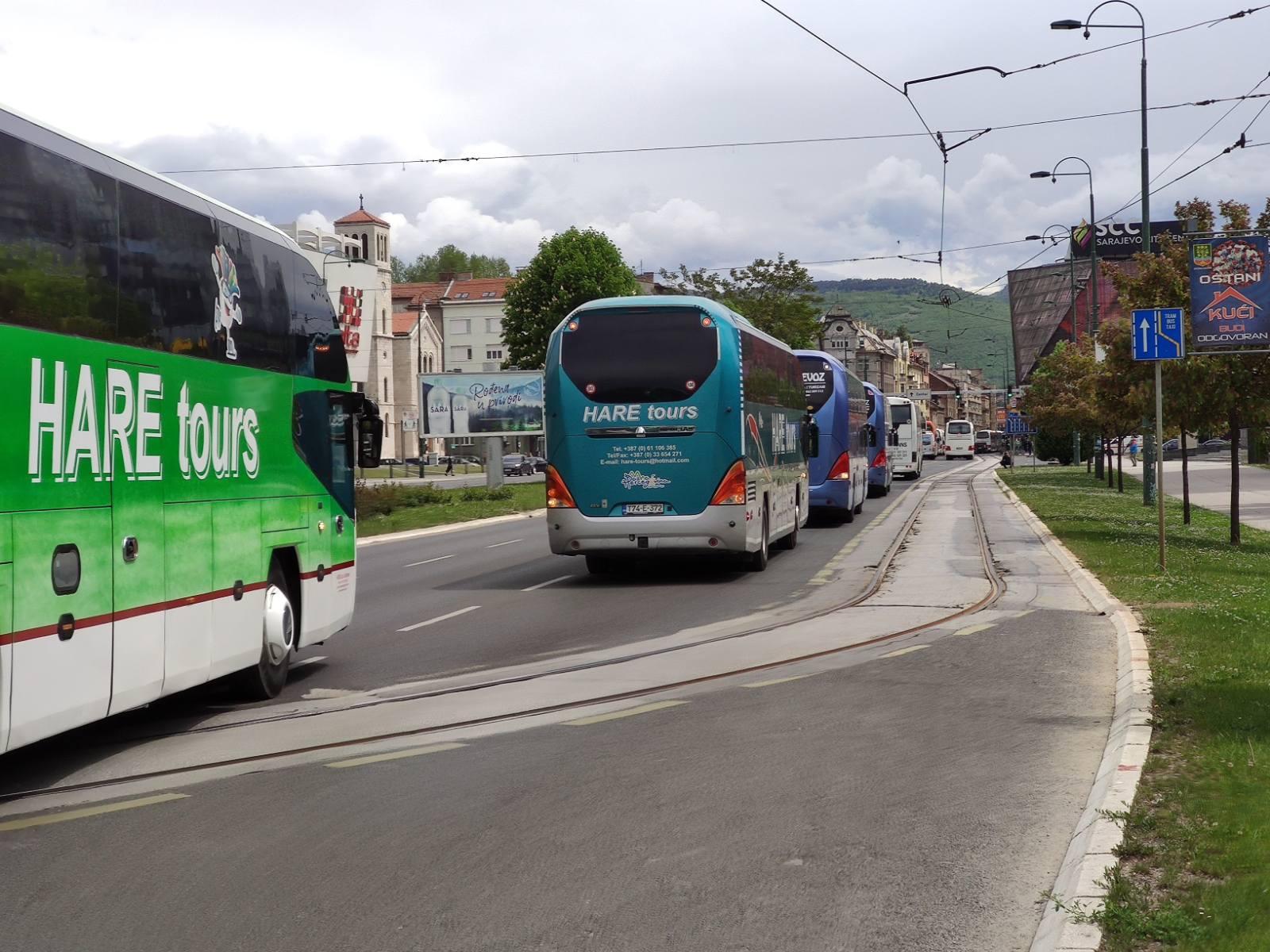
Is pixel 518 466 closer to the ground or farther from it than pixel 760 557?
farther from it

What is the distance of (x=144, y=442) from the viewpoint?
316 inches

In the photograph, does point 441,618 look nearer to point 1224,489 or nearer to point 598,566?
point 598,566

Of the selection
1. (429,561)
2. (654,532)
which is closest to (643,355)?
(654,532)

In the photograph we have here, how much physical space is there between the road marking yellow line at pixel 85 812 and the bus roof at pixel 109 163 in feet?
10.2

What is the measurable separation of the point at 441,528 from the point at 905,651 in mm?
25035

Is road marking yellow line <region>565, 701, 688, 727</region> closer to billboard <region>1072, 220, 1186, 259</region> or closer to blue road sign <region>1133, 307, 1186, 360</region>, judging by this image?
blue road sign <region>1133, 307, 1186, 360</region>

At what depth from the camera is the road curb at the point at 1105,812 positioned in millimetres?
4730

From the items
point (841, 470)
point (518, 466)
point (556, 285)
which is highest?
point (556, 285)

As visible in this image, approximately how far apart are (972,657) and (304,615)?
5197 mm

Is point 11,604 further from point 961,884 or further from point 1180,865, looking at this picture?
point 1180,865

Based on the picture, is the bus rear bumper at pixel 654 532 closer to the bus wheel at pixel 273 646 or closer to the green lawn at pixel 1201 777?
the green lawn at pixel 1201 777

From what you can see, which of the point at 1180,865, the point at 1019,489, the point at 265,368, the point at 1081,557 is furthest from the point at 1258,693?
the point at 1019,489

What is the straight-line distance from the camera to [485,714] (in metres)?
9.48

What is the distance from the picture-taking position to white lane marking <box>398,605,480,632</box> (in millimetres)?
14688
